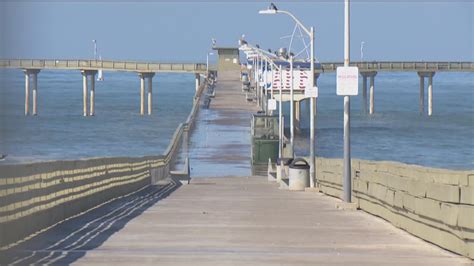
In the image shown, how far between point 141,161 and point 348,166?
629 inches

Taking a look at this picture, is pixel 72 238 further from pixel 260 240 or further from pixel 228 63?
pixel 228 63

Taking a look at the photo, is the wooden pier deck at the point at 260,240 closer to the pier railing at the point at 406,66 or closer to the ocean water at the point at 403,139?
the ocean water at the point at 403,139

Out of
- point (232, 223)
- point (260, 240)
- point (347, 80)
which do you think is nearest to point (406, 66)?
point (347, 80)

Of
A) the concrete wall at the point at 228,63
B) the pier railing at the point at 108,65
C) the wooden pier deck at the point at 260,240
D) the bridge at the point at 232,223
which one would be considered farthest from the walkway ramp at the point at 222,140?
the concrete wall at the point at 228,63

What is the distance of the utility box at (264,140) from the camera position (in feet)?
213

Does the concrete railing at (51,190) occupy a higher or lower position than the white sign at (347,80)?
lower

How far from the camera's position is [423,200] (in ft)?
52.2

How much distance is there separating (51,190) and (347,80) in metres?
9.31

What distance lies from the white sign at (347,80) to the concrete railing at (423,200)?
1766 millimetres

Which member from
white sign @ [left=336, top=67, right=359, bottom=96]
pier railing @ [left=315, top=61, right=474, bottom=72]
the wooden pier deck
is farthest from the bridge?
pier railing @ [left=315, top=61, right=474, bottom=72]

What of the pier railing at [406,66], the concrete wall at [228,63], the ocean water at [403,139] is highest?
the concrete wall at [228,63]

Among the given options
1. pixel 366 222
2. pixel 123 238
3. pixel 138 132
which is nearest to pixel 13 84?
pixel 123 238

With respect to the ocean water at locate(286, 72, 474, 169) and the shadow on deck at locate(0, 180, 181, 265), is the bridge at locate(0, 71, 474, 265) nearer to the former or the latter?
the shadow on deck at locate(0, 180, 181, 265)

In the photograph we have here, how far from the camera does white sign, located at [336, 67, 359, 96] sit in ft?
81.3
